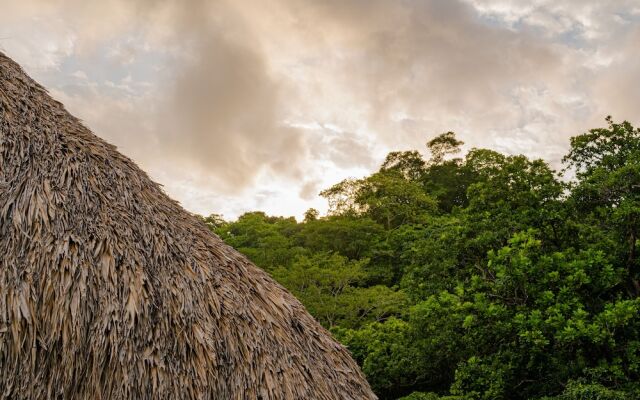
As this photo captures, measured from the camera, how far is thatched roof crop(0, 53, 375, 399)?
11.9 feet

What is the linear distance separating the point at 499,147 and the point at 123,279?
28439 mm

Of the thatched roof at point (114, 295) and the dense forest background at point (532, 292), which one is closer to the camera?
the thatched roof at point (114, 295)

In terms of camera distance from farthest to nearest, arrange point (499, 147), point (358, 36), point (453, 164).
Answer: point (453, 164)
point (499, 147)
point (358, 36)

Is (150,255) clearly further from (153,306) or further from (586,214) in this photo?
(586,214)

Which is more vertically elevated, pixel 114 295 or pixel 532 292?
pixel 532 292

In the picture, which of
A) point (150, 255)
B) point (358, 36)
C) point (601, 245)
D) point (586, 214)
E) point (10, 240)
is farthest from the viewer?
point (358, 36)

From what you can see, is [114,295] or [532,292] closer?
[114,295]

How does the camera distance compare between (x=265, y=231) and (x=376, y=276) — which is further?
(x=265, y=231)

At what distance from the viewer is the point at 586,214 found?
1034cm

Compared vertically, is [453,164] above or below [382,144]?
below

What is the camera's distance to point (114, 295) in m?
3.86

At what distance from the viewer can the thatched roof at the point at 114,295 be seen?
3633mm

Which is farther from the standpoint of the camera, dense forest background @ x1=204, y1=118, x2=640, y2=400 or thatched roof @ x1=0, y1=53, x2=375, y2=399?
dense forest background @ x1=204, y1=118, x2=640, y2=400

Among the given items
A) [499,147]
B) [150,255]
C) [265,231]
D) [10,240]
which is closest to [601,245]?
[150,255]
